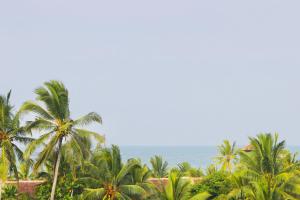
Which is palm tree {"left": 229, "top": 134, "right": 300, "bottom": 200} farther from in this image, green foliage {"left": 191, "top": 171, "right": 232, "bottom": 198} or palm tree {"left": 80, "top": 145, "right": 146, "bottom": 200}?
palm tree {"left": 80, "top": 145, "right": 146, "bottom": 200}

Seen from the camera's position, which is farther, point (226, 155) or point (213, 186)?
point (226, 155)

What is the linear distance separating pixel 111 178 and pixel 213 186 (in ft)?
27.6

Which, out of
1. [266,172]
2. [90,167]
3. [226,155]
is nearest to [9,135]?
[90,167]

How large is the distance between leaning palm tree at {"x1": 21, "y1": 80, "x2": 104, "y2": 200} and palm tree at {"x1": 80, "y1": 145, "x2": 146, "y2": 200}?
218 centimetres

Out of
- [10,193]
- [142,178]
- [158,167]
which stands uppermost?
[158,167]

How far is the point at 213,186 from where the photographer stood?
39.1 m

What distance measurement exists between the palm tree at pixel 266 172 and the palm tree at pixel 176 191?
269 cm

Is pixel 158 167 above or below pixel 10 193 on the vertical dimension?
above

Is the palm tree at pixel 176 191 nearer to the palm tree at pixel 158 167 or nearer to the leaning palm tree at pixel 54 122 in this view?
the leaning palm tree at pixel 54 122

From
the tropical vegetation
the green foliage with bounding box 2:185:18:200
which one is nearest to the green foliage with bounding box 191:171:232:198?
the tropical vegetation

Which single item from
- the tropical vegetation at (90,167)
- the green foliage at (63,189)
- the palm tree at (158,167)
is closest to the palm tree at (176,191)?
the tropical vegetation at (90,167)

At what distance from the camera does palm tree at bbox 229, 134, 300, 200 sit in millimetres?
33062

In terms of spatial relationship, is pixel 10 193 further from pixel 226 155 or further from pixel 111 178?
pixel 226 155

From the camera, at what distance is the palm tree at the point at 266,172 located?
33.1 meters
